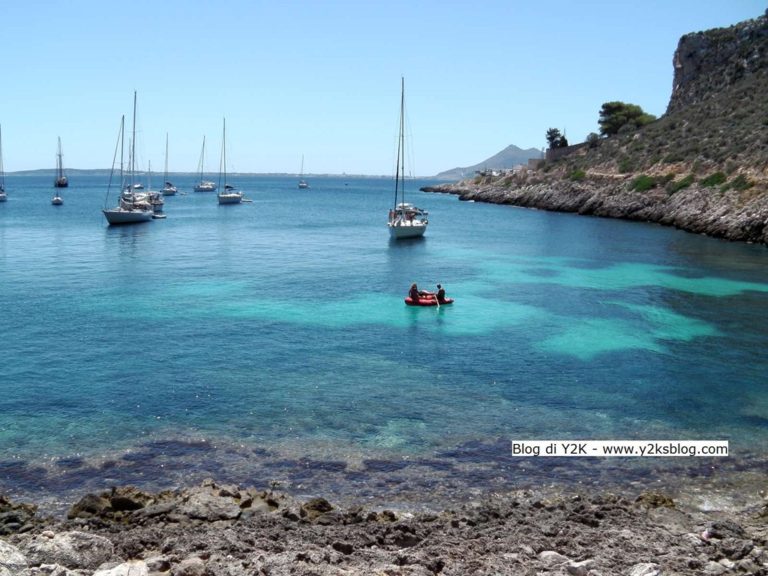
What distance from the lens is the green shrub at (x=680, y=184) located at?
7669 cm

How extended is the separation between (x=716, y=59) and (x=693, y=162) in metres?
37.6

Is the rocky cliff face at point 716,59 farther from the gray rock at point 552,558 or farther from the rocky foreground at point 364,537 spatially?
the gray rock at point 552,558

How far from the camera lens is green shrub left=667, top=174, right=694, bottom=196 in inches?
3019

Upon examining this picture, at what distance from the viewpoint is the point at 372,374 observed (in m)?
24.2

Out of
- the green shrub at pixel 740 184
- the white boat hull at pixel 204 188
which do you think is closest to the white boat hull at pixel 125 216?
the green shrub at pixel 740 184

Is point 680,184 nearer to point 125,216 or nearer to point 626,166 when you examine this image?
point 626,166

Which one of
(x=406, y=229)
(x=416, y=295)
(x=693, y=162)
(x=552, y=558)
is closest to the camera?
(x=552, y=558)

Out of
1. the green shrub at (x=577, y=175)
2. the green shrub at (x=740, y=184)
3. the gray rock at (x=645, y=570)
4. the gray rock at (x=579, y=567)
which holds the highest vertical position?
the green shrub at (x=577, y=175)

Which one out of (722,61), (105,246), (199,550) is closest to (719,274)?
(199,550)

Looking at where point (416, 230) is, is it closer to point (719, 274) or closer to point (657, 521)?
point (719, 274)

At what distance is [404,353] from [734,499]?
44.2 feet

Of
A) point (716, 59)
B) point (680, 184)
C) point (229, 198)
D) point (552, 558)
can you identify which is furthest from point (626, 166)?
point (552, 558)

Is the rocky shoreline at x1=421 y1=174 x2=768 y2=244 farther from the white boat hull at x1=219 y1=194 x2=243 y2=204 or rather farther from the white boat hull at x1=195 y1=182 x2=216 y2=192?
the white boat hull at x1=195 y1=182 x2=216 y2=192

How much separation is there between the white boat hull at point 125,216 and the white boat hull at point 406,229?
93.3 ft
